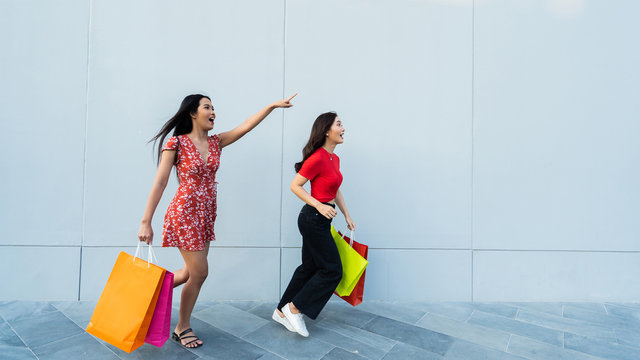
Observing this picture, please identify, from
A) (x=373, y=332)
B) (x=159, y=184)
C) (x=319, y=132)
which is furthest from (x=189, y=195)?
(x=373, y=332)

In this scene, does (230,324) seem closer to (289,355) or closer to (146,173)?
(289,355)

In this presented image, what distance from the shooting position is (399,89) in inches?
141

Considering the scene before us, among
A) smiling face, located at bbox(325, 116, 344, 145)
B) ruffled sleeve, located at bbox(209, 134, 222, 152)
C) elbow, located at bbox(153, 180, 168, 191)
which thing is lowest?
elbow, located at bbox(153, 180, 168, 191)

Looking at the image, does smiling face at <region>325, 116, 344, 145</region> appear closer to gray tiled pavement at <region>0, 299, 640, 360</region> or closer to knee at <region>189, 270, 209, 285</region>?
knee at <region>189, 270, 209, 285</region>

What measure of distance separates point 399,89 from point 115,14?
116 inches

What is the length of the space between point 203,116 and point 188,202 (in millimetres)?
610

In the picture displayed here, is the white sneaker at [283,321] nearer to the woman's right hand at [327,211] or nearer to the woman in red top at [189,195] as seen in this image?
the woman in red top at [189,195]

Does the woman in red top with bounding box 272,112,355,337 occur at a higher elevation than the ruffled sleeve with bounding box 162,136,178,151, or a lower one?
lower

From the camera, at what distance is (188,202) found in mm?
2324

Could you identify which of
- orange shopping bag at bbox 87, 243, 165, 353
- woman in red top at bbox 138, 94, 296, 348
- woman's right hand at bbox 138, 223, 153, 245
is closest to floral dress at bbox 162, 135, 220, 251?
woman in red top at bbox 138, 94, 296, 348

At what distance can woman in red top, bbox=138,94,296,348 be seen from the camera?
2.28 m

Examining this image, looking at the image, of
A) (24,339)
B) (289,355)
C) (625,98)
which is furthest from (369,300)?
(625,98)

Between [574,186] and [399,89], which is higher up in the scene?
[399,89]

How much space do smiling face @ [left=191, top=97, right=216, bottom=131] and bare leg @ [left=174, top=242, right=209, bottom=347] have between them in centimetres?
85
